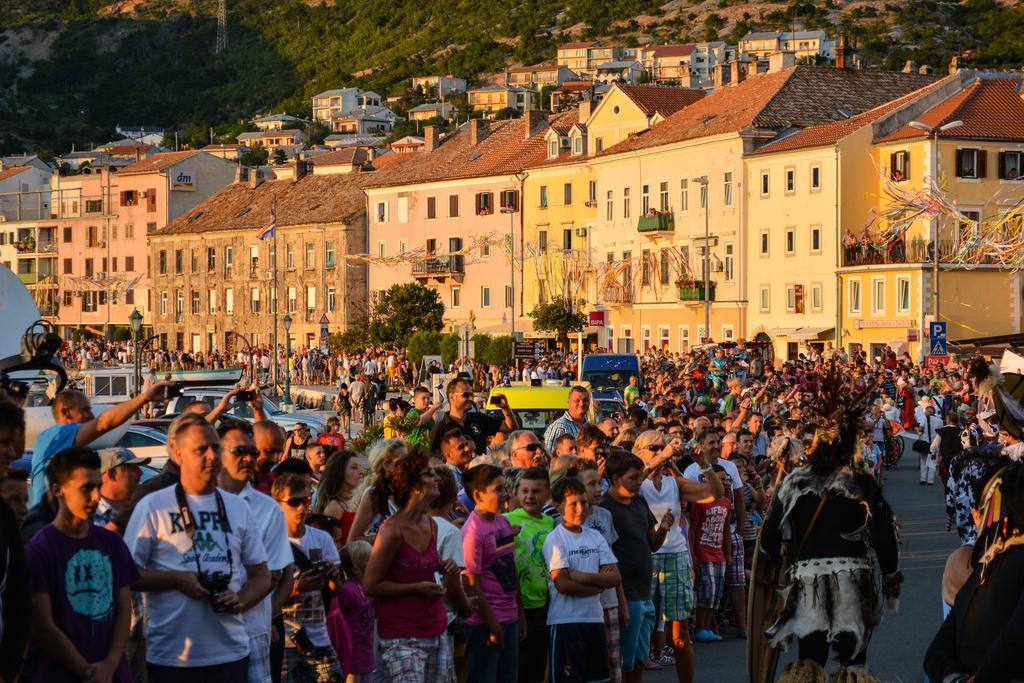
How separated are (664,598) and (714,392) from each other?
1054 inches

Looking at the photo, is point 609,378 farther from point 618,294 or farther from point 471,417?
point 618,294

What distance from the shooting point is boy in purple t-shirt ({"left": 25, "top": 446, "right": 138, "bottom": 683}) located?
285 inches

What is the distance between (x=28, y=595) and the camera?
21.9 feet

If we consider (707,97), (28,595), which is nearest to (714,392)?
(28,595)

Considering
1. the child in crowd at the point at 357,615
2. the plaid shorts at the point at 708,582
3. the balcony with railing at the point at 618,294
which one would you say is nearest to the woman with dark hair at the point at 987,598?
the child in crowd at the point at 357,615

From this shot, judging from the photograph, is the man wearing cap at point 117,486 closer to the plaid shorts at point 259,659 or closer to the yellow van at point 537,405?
the plaid shorts at point 259,659

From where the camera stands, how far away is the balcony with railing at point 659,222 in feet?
249

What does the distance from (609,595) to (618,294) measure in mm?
69130

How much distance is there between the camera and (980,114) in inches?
2601

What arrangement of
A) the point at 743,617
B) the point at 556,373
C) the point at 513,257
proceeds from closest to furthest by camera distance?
the point at 743,617 < the point at 556,373 < the point at 513,257

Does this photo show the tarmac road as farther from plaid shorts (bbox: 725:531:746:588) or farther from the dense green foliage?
the dense green foliage

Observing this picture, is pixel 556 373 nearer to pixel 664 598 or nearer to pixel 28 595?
pixel 664 598

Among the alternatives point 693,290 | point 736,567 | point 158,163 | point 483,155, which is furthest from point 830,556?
point 158,163

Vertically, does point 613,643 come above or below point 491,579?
below
